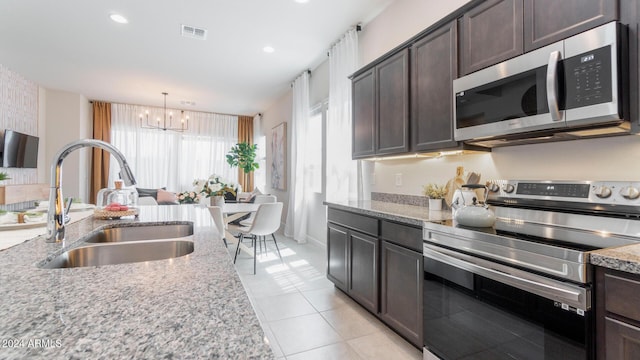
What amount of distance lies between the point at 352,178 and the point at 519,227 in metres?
2.09

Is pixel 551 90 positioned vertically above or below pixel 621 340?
above

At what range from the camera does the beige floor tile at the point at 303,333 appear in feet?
6.59


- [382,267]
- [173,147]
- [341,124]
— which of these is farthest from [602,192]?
[173,147]

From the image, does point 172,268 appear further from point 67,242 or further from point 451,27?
point 451,27

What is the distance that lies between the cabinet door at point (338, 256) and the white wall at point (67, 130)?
6034 mm

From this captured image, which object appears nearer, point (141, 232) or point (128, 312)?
point (128, 312)

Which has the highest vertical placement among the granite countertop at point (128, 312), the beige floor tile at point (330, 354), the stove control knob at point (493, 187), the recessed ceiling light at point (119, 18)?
the recessed ceiling light at point (119, 18)

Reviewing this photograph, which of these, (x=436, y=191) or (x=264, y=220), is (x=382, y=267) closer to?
(x=436, y=191)

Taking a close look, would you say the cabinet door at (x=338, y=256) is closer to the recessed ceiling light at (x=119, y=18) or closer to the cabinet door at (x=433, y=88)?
the cabinet door at (x=433, y=88)

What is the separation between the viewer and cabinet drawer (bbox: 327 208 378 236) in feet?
7.49

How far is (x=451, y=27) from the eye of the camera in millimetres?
1990

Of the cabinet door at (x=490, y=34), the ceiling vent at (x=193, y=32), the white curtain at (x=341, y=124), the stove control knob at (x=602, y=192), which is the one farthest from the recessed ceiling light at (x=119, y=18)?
the stove control knob at (x=602, y=192)

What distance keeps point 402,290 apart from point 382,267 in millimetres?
238

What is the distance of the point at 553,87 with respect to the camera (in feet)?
4.55
